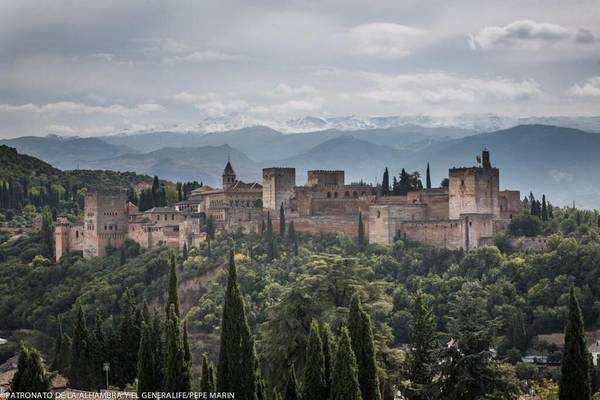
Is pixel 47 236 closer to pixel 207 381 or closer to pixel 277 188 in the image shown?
pixel 277 188

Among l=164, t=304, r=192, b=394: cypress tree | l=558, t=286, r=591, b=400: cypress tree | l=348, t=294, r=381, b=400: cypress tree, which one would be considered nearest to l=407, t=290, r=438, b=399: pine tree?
l=348, t=294, r=381, b=400: cypress tree

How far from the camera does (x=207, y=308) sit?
59.8 metres

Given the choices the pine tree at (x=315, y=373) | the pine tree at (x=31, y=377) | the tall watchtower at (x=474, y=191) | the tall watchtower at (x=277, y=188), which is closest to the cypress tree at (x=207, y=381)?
the pine tree at (x=315, y=373)

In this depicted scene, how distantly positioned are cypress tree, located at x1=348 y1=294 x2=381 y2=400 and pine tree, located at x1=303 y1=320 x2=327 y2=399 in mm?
979

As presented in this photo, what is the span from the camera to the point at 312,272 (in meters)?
36.3

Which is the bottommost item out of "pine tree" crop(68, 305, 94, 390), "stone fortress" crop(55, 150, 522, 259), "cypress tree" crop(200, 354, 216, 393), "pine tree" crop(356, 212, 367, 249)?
"pine tree" crop(68, 305, 94, 390)

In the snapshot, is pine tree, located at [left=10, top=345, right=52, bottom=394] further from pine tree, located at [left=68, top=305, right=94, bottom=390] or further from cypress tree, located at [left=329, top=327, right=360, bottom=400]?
pine tree, located at [left=68, top=305, right=94, bottom=390]

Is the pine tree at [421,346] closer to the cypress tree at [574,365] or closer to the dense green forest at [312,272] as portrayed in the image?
the cypress tree at [574,365]

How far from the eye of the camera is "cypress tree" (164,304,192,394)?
2808 centimetres

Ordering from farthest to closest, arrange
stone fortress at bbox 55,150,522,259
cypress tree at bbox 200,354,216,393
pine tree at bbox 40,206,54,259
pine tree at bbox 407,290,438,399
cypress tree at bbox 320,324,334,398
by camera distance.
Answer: pine tree at bbox 40,206,54,259
stone fortress at bbox 55,150,522,259
pine tree at bbox 407,290,438,399
cypress tree at bbox 200,354,216,393
cypress tree at bbox 320,324,334,398

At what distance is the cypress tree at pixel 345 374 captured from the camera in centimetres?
2559

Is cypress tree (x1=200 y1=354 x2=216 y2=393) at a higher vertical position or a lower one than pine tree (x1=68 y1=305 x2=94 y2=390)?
higher

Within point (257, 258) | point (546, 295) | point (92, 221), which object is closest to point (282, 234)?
point (257, 258)

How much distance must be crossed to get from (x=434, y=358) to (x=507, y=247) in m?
33.3
